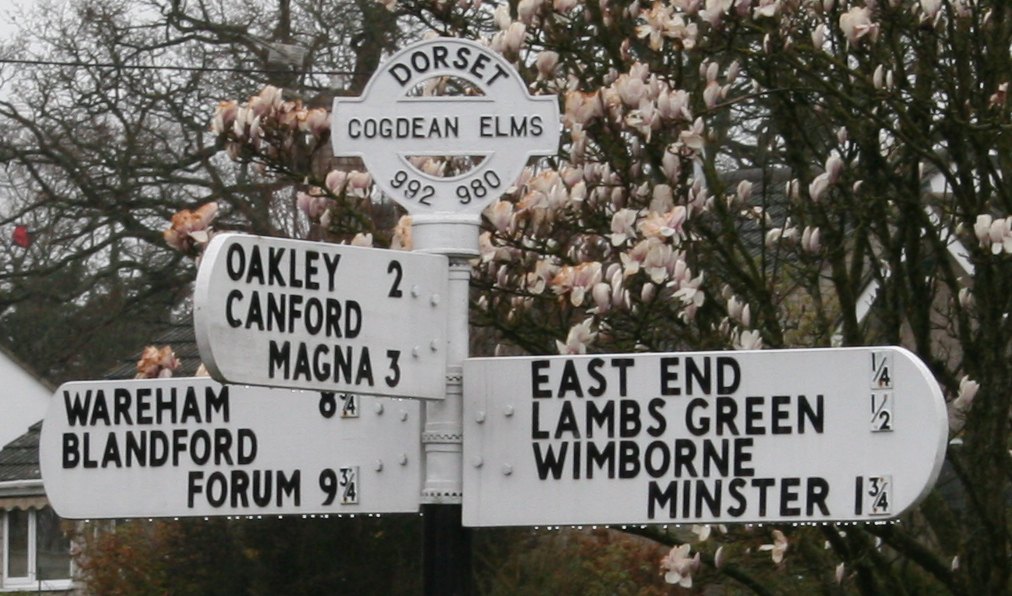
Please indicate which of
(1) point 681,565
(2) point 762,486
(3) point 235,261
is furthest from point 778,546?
(3) point 235,261

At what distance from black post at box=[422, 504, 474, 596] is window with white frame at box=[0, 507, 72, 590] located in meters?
24.2

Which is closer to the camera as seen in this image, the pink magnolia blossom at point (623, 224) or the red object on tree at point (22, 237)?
the pink magnolia blossom at point (623, 224)

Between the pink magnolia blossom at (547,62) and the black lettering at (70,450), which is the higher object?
the pink magnolia blossom at (547,62)

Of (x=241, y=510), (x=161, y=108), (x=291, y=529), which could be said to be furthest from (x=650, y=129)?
(x=161, y=108)

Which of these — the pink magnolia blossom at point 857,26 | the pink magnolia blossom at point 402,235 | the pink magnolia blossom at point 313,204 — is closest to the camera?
the pink magnolia blossom at point 402,235

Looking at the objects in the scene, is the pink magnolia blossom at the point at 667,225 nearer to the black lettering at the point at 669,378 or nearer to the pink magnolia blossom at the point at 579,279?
the pink magnolia blossom at the point at 579,279

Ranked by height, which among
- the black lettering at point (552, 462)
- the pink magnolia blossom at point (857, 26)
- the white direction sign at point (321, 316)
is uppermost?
the pink magnolia blossom at point (857, 26)

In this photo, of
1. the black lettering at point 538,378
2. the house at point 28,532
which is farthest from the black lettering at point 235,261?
the house at point 28,532

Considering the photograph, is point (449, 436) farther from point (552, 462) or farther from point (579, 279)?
point (579, 279)

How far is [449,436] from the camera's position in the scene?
9.50 feet

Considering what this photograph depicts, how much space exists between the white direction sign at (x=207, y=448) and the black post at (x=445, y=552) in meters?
0.12

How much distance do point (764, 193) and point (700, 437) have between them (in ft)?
14.0

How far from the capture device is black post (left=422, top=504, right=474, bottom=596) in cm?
295

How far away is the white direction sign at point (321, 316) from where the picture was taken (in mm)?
2670
